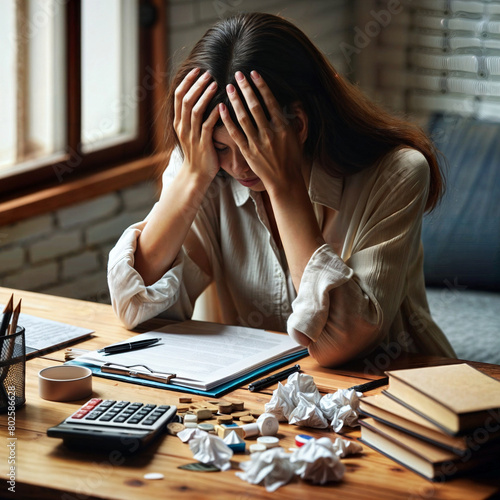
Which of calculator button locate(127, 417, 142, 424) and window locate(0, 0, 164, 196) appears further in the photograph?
window locate(0, 0, 164, 196)

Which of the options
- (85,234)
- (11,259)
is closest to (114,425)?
(11,259)

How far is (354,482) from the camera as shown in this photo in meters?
0.87

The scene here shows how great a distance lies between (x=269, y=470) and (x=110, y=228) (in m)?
2.12

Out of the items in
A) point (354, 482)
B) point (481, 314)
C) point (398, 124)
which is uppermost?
point (398, 124)

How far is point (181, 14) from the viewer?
3.05 metres

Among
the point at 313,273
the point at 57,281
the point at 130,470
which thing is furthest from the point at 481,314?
the point at 130,470

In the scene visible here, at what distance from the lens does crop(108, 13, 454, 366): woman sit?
4.27 ft

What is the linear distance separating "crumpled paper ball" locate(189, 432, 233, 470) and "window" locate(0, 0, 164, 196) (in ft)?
5.83

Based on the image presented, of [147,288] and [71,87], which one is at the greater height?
[71,87]

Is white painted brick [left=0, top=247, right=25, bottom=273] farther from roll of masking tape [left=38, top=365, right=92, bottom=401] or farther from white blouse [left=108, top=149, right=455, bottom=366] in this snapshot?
roll of masking tape [left=38, top=365, right=92, bottom=401]

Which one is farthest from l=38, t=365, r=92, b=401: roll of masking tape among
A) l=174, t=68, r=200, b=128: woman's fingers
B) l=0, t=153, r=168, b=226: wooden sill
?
l=0, t=153, r=168, b=226: wooden sill

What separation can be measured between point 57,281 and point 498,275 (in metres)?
1.52

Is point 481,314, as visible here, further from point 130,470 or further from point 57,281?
point 130,470

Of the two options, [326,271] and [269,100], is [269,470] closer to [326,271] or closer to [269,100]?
[326,271]
